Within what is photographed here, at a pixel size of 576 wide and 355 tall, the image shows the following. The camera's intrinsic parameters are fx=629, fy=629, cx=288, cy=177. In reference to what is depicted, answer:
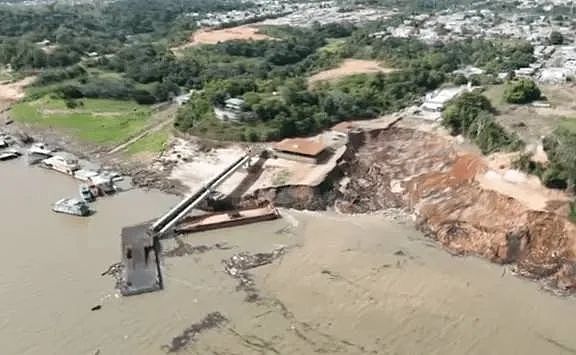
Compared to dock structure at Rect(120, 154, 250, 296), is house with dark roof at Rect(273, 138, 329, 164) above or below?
above

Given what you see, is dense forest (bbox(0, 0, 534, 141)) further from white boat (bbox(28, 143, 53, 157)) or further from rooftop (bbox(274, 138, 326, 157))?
white boat (bbox(28, 143, 53, 157))

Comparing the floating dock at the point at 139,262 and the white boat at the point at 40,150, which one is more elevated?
the white boat at the point at 40,150

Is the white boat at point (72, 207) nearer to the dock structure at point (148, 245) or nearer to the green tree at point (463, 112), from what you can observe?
the dock structure at point (148, 245)

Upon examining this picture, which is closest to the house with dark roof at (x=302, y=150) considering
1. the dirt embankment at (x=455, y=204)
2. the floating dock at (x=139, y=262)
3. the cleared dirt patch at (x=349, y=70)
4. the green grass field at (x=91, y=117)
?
the dirt embankment at (x=455, y=204)

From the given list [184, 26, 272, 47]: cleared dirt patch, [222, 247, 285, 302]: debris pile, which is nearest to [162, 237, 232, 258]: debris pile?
[222, 247, 285, 302]: debris pile

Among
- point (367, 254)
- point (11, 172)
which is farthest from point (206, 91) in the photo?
point (367, 254)

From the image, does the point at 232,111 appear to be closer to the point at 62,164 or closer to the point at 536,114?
the point at 62,164
